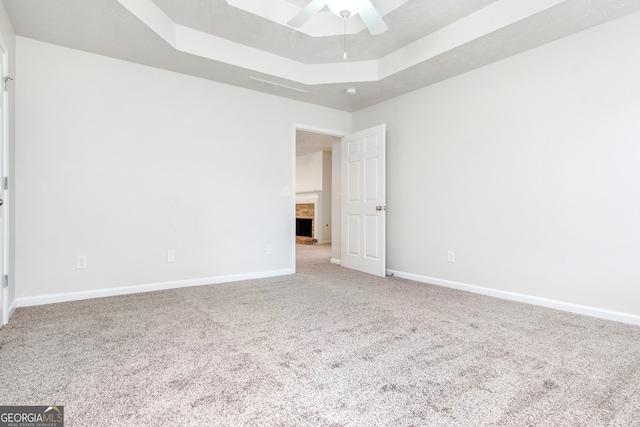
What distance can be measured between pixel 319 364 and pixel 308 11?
237 cm

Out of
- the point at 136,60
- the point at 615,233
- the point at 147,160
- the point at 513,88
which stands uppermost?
the point at 136,60

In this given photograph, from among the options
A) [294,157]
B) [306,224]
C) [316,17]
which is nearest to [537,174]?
[316,17]

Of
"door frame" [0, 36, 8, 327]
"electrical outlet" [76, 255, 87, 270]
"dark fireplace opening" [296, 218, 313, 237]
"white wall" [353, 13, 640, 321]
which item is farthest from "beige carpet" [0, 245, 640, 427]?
"dark fireplace opening" [296, 218, 313, 237]

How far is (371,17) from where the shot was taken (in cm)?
238

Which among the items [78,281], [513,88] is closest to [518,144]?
[513,88]

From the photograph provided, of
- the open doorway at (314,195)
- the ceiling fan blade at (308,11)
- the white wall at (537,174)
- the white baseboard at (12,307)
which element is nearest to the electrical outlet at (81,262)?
the white baseboard at (12,307)

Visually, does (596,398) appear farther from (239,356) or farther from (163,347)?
(163,347)

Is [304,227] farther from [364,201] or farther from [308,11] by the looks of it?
[308,11]

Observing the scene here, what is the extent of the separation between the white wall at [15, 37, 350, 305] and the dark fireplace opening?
4.25 meters

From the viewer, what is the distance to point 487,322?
2.47 metres

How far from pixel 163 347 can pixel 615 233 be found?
3382 millimetres

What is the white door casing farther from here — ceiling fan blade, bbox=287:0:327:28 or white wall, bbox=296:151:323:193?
white wall, bbox=296:151:323:193

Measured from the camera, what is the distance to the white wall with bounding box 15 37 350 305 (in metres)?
2.88

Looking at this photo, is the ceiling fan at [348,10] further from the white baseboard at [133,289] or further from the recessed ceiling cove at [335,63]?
the white baseboard at [133,289]
